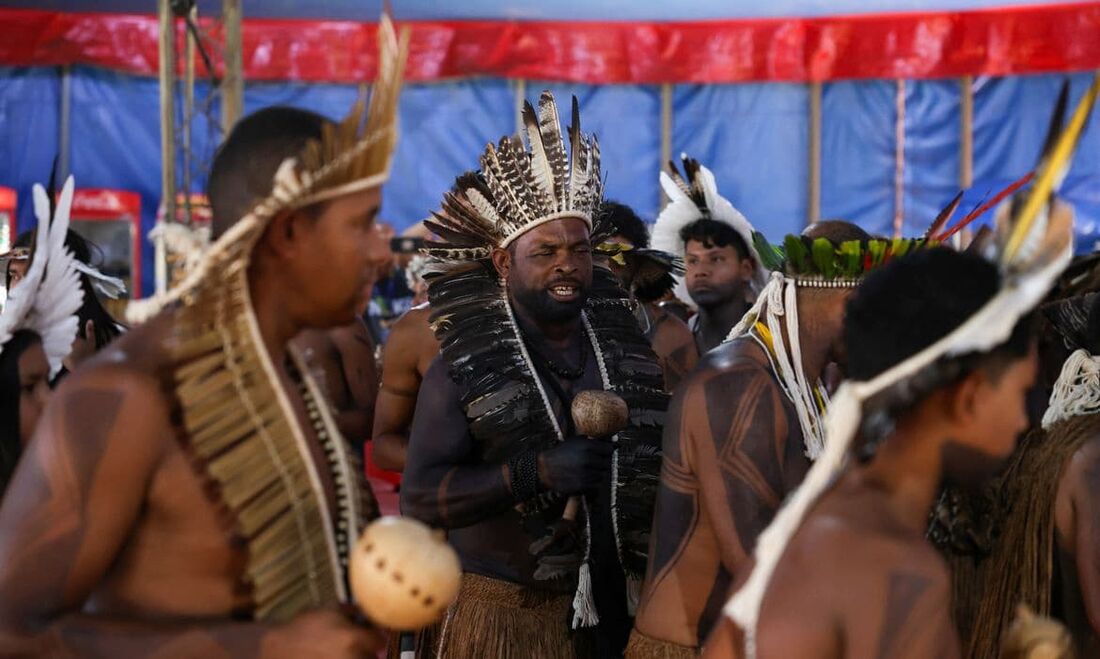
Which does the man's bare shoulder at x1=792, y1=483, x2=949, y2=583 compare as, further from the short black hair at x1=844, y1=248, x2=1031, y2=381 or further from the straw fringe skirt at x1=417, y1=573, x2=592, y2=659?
the straw fringe skirt at x1=417, y1=573, x2=592, y2=659

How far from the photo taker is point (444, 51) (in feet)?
46.4

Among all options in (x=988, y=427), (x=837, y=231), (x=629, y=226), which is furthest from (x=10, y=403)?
(x=629, y=226)

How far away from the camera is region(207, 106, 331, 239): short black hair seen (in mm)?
2377

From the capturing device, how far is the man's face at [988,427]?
2.23 m

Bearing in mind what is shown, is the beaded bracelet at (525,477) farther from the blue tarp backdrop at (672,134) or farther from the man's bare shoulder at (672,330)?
the blue tarp backdrop at (672,134)

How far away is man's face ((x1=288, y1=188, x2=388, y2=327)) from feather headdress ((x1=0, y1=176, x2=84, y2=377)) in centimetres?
160

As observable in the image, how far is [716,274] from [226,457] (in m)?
4.49

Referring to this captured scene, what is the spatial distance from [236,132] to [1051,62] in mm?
12618

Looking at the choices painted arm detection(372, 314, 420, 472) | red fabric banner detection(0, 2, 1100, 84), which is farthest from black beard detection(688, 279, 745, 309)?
red fabric banner detection(0, 2, 1100, 84)

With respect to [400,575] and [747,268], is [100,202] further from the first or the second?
[400,575]

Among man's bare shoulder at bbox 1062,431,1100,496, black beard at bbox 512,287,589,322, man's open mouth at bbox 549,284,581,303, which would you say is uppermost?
man's open mouth at bbox 549,284,581,303

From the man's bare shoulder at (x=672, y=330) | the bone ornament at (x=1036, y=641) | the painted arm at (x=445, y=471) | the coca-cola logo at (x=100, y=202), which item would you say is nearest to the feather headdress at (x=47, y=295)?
the painted arm at (x=445, y=471)

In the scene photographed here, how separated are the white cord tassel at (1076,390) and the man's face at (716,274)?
9.02 ft

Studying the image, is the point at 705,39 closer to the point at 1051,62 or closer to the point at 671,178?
the point at 1051,62
